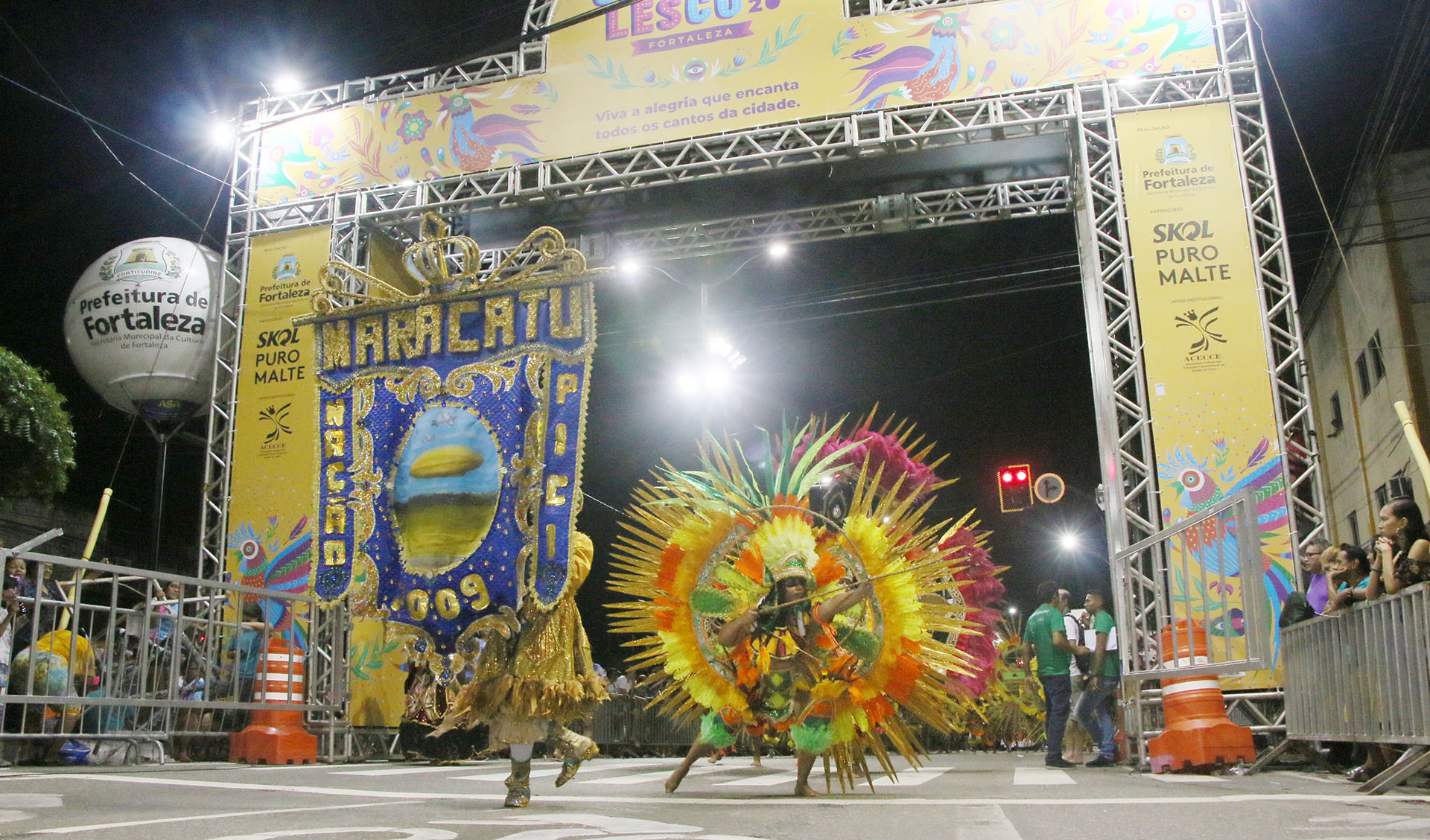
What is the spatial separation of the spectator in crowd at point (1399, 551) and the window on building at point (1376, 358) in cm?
1222

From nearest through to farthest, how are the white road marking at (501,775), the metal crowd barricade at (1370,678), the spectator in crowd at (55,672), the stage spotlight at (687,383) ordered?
the metal crowd barricade at (1370,678)
the spectator in crowd at (55,672)
the white road marking at (501,775)
the stage spotlight at (687,383)

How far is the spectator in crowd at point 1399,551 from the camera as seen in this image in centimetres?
506

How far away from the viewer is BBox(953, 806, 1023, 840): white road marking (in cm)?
336

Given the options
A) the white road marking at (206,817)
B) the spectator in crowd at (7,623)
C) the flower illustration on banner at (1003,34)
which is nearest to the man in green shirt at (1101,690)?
the flower illustration on banner at (1003,34)

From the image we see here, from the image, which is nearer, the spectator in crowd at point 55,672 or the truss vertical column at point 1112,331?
the spectator in crowd at point 55,672

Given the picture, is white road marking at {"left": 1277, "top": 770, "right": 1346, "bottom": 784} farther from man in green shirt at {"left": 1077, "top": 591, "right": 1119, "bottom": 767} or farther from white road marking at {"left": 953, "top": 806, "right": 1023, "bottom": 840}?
white road marking at {"left": 953, "top": 806, "right": 1023, "bottom": 840}

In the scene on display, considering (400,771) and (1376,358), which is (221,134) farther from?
(1376,358)

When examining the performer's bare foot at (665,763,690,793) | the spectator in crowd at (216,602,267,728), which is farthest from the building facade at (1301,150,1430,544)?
the spectator in crowd at (216,602,267,728)

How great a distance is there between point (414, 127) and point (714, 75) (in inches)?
139

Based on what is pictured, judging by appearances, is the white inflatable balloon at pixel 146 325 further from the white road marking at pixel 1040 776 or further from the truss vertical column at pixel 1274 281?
the truss vertical column at pixel 1274 281

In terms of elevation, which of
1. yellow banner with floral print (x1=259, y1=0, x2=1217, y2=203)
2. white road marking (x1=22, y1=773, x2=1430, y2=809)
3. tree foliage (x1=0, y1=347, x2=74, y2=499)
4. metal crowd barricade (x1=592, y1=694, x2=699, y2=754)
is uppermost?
yellow banner with floral print (x1=259, y1=0, x2=1217, y2=203)

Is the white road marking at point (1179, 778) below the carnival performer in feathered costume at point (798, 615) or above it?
below

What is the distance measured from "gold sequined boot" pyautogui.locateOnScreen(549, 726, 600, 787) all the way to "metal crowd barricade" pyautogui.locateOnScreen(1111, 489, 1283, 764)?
129 inches

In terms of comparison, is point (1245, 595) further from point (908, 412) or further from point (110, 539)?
point (110, 539)
